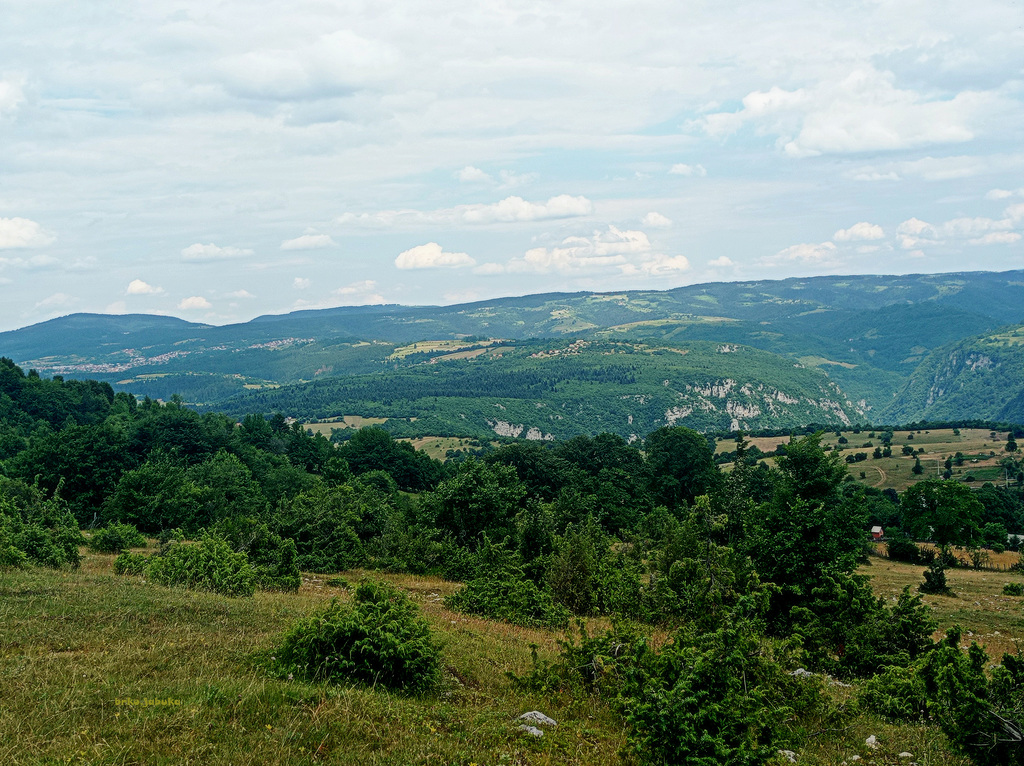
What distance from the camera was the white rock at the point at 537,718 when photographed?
10.7 m

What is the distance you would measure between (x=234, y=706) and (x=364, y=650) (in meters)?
2.48

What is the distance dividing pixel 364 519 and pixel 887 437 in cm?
17544

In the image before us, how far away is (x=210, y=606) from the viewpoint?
16.6 m

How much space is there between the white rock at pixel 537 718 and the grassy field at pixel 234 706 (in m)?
0.23

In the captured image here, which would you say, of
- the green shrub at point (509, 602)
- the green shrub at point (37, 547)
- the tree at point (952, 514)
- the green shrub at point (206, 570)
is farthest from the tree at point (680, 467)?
the green shrub at point (37, 547)

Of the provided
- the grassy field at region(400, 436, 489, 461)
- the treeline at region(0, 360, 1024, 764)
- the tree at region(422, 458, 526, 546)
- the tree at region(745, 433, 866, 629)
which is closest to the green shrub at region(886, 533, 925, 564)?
the treeline at region(0, 360, 1024, 764)

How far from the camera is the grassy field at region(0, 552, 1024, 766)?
8.66 m

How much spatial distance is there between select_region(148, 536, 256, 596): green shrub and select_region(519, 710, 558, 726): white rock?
12.5 m

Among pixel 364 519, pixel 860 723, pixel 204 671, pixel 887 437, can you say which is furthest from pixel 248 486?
pixel 887 437

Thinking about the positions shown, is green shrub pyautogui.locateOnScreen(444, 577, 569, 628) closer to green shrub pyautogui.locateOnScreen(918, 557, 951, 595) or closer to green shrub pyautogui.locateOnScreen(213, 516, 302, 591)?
green shrub pyautogui.locateOnScreen(213, 516, 302, 591)

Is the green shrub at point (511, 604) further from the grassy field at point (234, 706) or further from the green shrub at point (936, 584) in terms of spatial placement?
the green shrub at point (936, 584)

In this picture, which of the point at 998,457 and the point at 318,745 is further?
the point at 998,457

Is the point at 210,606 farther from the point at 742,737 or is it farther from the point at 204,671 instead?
the point at 742,737

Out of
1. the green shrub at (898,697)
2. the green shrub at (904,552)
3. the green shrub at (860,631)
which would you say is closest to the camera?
the green shrub at (898,697)
